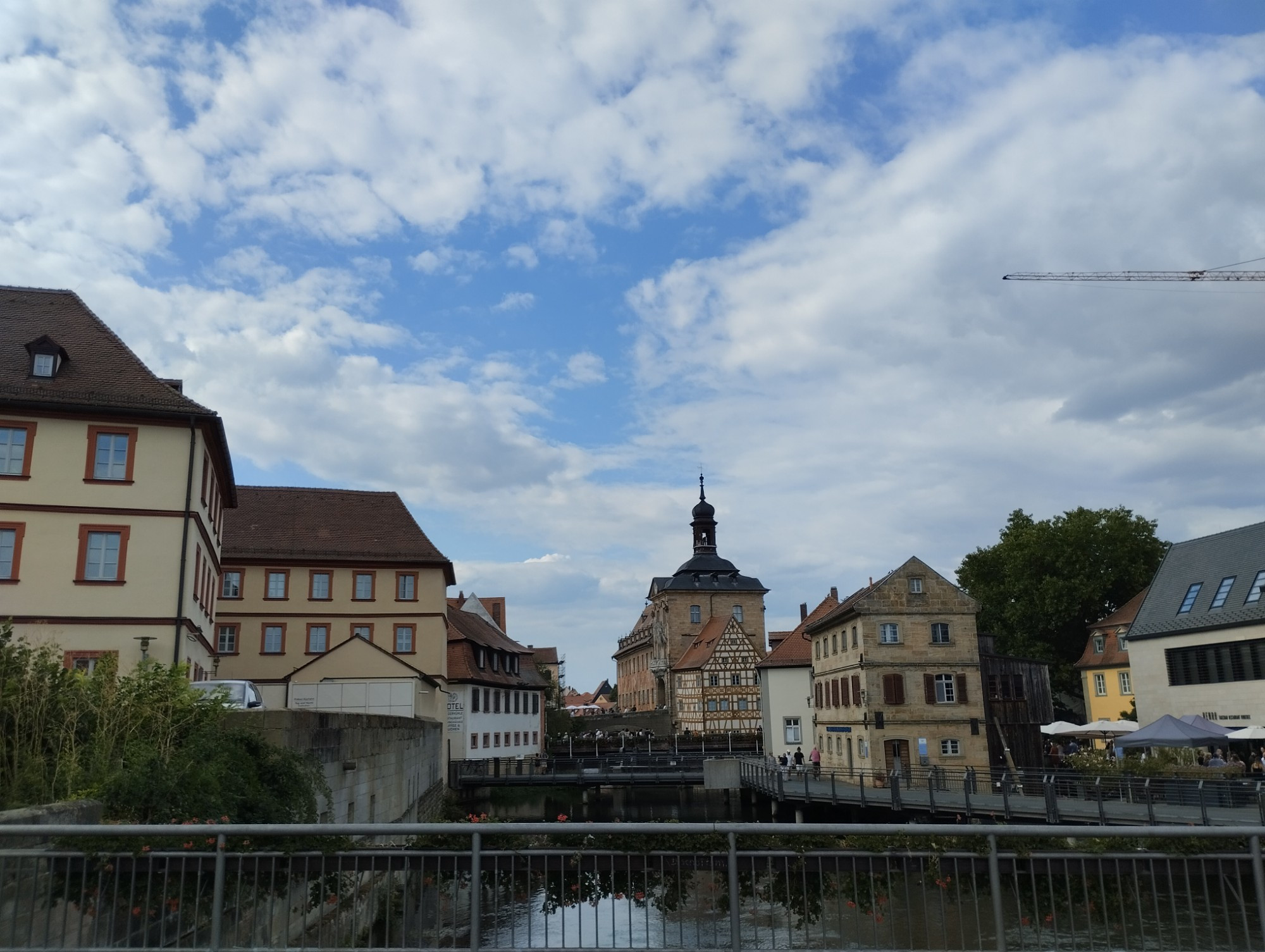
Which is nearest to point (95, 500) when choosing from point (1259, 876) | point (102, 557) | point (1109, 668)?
point (102, 557)

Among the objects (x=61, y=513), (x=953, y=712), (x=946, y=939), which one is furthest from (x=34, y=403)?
(x=953, y=712)

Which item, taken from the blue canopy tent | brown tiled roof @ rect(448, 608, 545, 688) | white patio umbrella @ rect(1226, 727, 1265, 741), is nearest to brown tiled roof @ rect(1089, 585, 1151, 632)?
white patio umbrella @ rect(1226, 727, 1265, 741)

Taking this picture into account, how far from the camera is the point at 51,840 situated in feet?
22.9

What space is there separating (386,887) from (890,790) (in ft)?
94.1

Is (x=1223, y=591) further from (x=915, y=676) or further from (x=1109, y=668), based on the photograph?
(x=1109, y=668)

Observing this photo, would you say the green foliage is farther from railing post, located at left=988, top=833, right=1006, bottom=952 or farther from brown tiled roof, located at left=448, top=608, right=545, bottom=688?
brown tiled roof, located at left=448, top=608, right=545, bottom=688

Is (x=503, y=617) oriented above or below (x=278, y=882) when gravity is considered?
above

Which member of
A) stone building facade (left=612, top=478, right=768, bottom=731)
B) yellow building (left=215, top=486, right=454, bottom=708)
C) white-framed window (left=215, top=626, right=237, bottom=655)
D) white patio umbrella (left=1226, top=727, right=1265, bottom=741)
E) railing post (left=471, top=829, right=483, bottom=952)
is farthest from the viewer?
stone building facade (left=612, top=478, right=768, bottom=731)

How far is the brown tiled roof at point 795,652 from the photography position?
5666 centimetres

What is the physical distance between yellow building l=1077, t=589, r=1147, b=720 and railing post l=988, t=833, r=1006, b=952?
185 ft

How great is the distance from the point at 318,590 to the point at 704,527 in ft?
222

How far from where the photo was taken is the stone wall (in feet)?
44.8

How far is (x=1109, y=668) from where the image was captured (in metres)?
59.5

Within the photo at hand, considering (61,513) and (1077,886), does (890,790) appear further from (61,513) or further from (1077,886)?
(1077,886)
